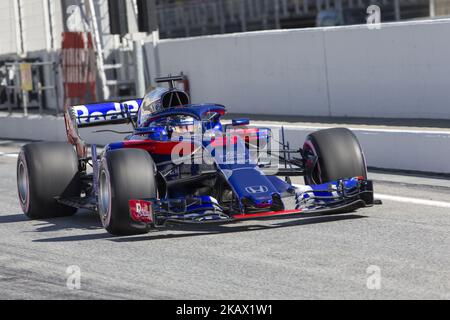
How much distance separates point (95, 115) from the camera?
12508 mm

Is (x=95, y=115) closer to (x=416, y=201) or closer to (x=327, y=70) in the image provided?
(x=416, y=201)

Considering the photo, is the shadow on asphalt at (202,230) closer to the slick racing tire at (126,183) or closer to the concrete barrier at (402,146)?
the slick racing tire at (126,183)

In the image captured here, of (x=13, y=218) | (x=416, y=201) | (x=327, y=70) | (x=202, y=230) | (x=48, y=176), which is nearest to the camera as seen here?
(x=202, y=230)

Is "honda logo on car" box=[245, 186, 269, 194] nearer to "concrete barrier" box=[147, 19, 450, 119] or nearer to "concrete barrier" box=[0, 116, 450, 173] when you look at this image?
"concrete barrier" box=[0, 116, 450, 173]

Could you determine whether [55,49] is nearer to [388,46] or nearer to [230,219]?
[388,46]

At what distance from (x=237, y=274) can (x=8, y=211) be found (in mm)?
5273

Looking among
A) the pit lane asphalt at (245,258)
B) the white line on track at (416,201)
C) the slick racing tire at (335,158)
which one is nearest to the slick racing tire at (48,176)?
the pit lane asphalt at (245,258)

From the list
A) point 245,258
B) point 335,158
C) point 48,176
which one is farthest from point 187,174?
point 245,258

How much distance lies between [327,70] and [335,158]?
8064 mm

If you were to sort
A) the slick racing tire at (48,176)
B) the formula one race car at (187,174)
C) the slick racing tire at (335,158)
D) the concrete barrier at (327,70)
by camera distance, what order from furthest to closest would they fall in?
the concrete barrier at (327,70)
the slick racing tire at (48,176)
the slick racing tire at (335,158)
the formula one race car at (187,174)

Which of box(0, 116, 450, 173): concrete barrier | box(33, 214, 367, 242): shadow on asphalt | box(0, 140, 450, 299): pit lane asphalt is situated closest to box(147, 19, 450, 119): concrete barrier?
box(0, 116, 450, 173): concrete barrier

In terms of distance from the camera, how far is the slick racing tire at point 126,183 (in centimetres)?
953

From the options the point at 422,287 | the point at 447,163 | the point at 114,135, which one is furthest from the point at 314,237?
the point at 114,135

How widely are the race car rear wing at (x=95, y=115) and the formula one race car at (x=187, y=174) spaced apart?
0.99 ft
